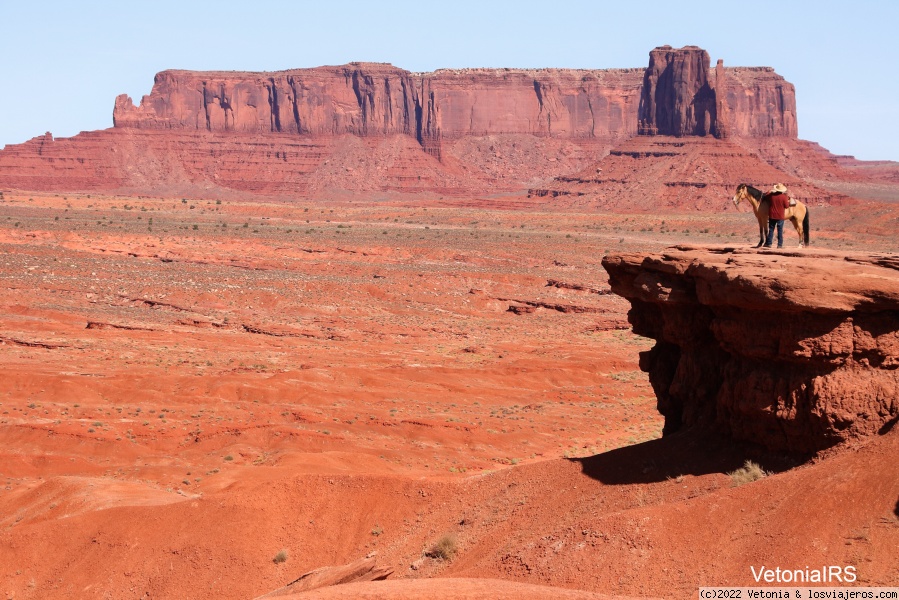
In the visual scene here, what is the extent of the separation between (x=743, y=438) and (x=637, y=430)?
11856mm

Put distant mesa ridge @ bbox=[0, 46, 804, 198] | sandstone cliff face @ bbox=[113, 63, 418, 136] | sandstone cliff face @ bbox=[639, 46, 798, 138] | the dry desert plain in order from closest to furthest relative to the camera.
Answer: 1. the dry desert plain
2. sandstone cliff face @ bbox=[639, 46, 798, 138]
3. distant mesa ridge @ bbox=[0, 46, 804, 198]
4. sandstone cliff face @ bbox=[113, 63, 418, 136]

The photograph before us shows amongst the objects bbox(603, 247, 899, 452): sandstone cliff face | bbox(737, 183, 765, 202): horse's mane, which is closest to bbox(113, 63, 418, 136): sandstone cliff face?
bbox(737, 183, 765, 202): horse's mane

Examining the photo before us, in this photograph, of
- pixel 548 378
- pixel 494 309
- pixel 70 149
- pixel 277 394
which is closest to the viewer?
pixel 277 394

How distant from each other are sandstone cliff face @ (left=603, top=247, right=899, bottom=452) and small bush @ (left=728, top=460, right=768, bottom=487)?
0.50 metres

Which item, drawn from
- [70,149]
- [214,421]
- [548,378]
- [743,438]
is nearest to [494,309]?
[548,378]

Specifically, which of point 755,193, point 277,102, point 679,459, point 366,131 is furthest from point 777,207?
point 277,102

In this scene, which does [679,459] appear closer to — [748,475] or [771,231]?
[748,475]

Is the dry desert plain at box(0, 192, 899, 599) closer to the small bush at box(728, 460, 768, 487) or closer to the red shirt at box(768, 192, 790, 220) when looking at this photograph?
the small bush at box(728, 460, 768, 487)

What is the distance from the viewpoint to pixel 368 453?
70.9 ft

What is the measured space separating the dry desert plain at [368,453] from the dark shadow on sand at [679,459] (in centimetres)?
4

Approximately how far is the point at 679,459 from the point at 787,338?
7.42ft

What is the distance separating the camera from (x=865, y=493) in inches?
437

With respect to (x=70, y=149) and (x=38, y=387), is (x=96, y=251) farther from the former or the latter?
(x=70, y=149)

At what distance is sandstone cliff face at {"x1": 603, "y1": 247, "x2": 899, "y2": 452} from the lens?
12.2m
